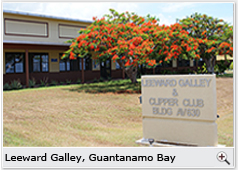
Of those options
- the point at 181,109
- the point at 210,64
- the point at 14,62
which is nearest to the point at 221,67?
the point at 210,64

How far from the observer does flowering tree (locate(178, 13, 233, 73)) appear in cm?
2743

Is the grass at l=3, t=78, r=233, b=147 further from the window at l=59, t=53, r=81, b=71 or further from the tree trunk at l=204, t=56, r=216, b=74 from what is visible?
the tree trunk at l=204, t=56, r=216, b=74

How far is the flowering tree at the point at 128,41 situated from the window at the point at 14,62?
186 inches

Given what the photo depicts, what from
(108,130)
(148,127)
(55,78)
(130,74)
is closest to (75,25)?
(55,78)

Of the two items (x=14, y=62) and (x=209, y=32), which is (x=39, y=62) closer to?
(x=14, y=62)

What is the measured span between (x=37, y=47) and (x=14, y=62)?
2447 mm

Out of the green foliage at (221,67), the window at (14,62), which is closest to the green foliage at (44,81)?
the window at (14,62)

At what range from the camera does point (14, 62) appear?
71.2ft

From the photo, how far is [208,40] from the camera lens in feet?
91.3

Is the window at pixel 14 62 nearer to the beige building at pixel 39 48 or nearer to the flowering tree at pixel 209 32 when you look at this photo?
the beige building at pixel 39 48

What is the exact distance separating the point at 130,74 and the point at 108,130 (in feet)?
36.5

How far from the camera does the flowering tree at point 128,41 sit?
1780cm

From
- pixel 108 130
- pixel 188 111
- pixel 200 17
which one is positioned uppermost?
pixel 200 17

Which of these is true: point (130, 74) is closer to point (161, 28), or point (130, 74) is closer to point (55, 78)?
point (161, 28)
